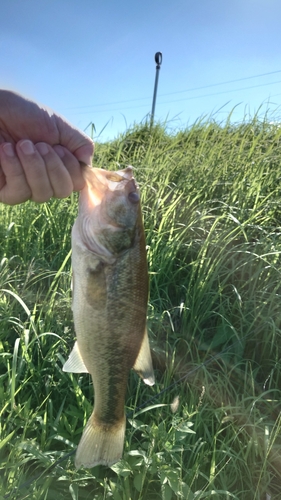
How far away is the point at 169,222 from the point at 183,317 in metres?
1.10

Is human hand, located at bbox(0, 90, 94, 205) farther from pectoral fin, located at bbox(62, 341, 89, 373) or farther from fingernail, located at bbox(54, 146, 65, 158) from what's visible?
pectoral fin, located at bbox(62, 341, 89, 373)

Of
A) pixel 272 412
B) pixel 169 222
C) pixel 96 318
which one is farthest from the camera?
pixel 169 222

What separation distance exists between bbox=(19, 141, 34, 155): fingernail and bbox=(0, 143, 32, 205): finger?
6cm

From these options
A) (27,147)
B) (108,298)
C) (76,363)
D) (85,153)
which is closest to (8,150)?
(27,147)

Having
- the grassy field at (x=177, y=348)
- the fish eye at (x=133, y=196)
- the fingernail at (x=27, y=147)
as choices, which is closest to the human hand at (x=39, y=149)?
the fingernail at (x=27, y=147)

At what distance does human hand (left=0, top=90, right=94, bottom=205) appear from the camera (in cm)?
157

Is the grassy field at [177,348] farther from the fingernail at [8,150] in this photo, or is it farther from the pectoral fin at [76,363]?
the fingernail at [8,150]

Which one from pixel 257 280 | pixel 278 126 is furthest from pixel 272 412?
pixel 278 126

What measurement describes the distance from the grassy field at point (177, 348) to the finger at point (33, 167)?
1085 mm

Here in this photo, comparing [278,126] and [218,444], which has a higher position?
[278,126]

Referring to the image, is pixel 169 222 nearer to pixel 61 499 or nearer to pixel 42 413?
pixel 42 413

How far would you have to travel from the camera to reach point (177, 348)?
275 cm

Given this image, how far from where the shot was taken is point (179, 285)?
10.3ft

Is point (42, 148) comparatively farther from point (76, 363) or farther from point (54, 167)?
point (76, 363)
